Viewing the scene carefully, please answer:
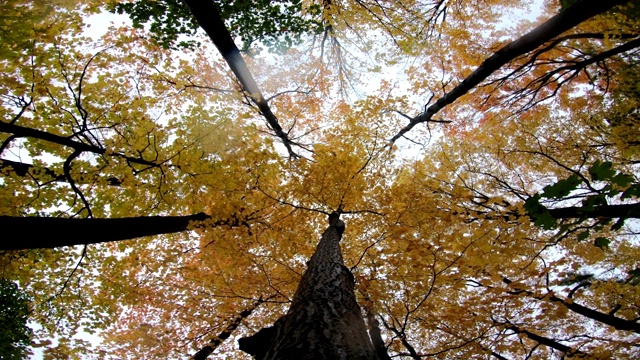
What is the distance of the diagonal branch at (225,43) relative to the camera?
5492 millimetres

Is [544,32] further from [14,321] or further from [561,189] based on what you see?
[14,321]

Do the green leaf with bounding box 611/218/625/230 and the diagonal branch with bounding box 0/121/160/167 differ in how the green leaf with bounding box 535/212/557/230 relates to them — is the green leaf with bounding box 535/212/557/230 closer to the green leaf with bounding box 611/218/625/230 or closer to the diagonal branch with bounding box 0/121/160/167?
the green leaf with bounding box 611/218/625/230

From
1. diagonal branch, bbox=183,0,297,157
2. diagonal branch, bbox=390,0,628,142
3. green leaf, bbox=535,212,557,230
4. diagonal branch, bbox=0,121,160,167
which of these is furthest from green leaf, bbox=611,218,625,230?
diagonal branch, bbox=183,0,297,157

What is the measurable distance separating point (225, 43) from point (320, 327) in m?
6.28

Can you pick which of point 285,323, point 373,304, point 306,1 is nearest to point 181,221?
point 285,323

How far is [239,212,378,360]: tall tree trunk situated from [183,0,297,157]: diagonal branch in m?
5.21

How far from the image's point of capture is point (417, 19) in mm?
8516

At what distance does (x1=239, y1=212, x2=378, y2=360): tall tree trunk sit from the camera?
235 cm

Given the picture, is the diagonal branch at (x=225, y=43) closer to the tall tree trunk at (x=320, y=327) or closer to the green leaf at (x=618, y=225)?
the tall tree trunk at (x=320, y=327)

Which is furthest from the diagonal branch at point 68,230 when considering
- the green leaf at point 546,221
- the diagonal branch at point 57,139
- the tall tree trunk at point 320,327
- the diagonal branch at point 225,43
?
the green leaf at point 546,221

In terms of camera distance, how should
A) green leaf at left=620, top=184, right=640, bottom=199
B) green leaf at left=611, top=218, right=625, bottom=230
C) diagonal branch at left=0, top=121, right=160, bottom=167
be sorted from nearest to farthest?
1. green leaf at left=620, top=184, right=640, bottom=199
2. green leaf at left=611, top=218, right=625, bottom=230
3. diagonal branch at left=0, top=121, right=160, bottom=167

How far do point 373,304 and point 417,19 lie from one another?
8.02 meters

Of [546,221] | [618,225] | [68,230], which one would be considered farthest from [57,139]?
[618,225]

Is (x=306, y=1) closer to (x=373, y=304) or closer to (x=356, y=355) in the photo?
(x=373, y=304)
